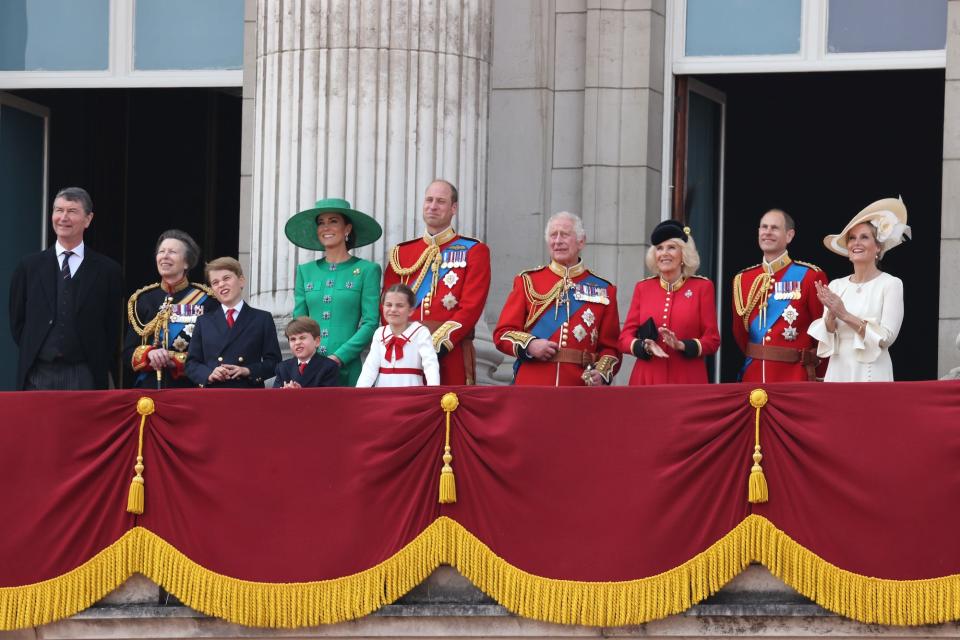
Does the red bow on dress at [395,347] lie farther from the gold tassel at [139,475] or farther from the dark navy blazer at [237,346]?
the gold tassel at [139,475]

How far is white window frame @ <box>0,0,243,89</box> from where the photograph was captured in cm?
1686

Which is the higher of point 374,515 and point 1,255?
point 1,255

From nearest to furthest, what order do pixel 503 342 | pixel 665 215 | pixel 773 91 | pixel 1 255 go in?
A: pixel 503 342
pixel 665 215
pixel 1 255
pixel 773 91

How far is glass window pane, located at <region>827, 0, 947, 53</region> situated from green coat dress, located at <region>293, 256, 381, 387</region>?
3.91 meters

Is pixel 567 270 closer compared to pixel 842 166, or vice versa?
pixel 567 270

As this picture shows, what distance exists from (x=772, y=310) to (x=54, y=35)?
621cm

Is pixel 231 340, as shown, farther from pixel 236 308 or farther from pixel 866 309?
pixel 866 309

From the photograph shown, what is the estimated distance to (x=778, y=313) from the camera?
1377cm

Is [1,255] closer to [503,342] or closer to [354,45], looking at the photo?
[354,45]

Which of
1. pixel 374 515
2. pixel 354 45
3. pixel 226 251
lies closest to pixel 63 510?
pixel 374 515

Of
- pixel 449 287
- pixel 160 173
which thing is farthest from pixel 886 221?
pixel 160 173

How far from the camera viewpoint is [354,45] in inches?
602

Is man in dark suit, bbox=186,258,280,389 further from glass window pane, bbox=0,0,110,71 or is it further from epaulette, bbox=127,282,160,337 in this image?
glass window pane, bbox=0,0,110,71

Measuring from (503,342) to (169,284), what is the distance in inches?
79.5
